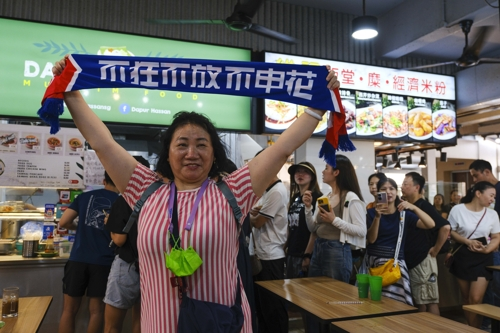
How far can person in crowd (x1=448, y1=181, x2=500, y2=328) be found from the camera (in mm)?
4453

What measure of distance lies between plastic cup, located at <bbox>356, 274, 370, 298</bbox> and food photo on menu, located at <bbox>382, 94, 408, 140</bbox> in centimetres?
340

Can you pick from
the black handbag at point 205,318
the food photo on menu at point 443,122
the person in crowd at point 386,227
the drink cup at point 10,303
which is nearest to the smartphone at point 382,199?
the person in crowd at point 386,227

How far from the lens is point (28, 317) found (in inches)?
92.7

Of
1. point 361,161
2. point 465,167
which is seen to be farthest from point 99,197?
point 465,167

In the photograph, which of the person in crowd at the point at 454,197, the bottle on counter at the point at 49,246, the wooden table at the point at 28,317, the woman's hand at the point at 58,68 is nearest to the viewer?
the woman's hand at the point at 58,68

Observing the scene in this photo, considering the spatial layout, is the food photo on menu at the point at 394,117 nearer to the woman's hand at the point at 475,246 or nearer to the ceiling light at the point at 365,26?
the ceiling light at the point at 365,26

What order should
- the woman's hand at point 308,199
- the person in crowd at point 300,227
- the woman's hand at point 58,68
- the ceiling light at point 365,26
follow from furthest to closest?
the ceiling light at point 365,26
the person in crowd at point 300,227
the woman's hand at point 308,199
the woman's hand at point 58,68

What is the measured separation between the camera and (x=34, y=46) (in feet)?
14.4

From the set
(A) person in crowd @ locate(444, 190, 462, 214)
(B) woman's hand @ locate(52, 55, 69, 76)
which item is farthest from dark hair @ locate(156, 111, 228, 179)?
(A) person in crowd @ locate(444, 190, 462, 214)

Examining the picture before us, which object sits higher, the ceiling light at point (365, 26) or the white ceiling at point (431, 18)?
the white ceiling at point (431, 18)

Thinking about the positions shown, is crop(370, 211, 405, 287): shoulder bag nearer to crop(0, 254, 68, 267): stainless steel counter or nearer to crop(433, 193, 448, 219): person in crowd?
crop(0, 254, 68, 267): stainless steel counter

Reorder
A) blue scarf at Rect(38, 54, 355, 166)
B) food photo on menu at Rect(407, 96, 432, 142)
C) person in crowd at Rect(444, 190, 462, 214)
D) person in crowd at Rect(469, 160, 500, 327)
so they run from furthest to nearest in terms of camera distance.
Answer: person in crowd at Rect(444, 190, 462, 214) < food photo on menu at Rect(407, 96, 432, 142) < person in crowd at Rect(469, 160, 500, 327) < blue scarf at Rect(38, 54, 355, 166)

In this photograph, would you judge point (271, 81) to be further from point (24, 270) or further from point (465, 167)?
point (465, 167)

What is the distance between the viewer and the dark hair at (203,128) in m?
1.75
